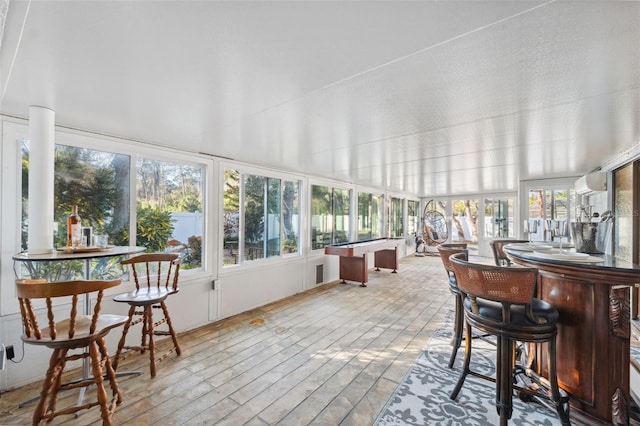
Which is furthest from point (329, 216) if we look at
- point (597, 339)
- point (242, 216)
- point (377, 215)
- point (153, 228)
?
point (597, 339)

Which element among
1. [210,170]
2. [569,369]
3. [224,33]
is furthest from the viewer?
[210,170]

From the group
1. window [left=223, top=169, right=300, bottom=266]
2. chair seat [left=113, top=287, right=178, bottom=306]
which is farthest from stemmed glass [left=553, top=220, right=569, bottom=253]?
window [left=223, top=169, right=300, bottom=266]

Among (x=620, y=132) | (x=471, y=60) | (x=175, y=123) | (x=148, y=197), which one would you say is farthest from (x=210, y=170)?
(x=620, y=132)

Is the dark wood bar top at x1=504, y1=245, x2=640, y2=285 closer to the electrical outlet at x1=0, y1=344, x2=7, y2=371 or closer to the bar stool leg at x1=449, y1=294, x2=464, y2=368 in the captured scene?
the bar stool leg at x1=449, y1=294, x2=464, y2=368

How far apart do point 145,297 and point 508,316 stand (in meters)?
2.81

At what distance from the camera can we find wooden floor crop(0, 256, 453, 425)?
1.93m

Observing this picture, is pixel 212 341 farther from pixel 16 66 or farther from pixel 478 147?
pixel 478 147

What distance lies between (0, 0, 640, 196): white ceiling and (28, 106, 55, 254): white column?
0.44 ft

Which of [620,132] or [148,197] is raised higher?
[620,132]

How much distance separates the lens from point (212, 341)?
309cm

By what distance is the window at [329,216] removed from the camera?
5.73 meters

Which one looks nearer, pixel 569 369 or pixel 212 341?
pixel 569 369

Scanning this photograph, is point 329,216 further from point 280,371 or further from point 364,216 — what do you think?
point 280,371

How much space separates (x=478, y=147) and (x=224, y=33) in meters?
2.98
